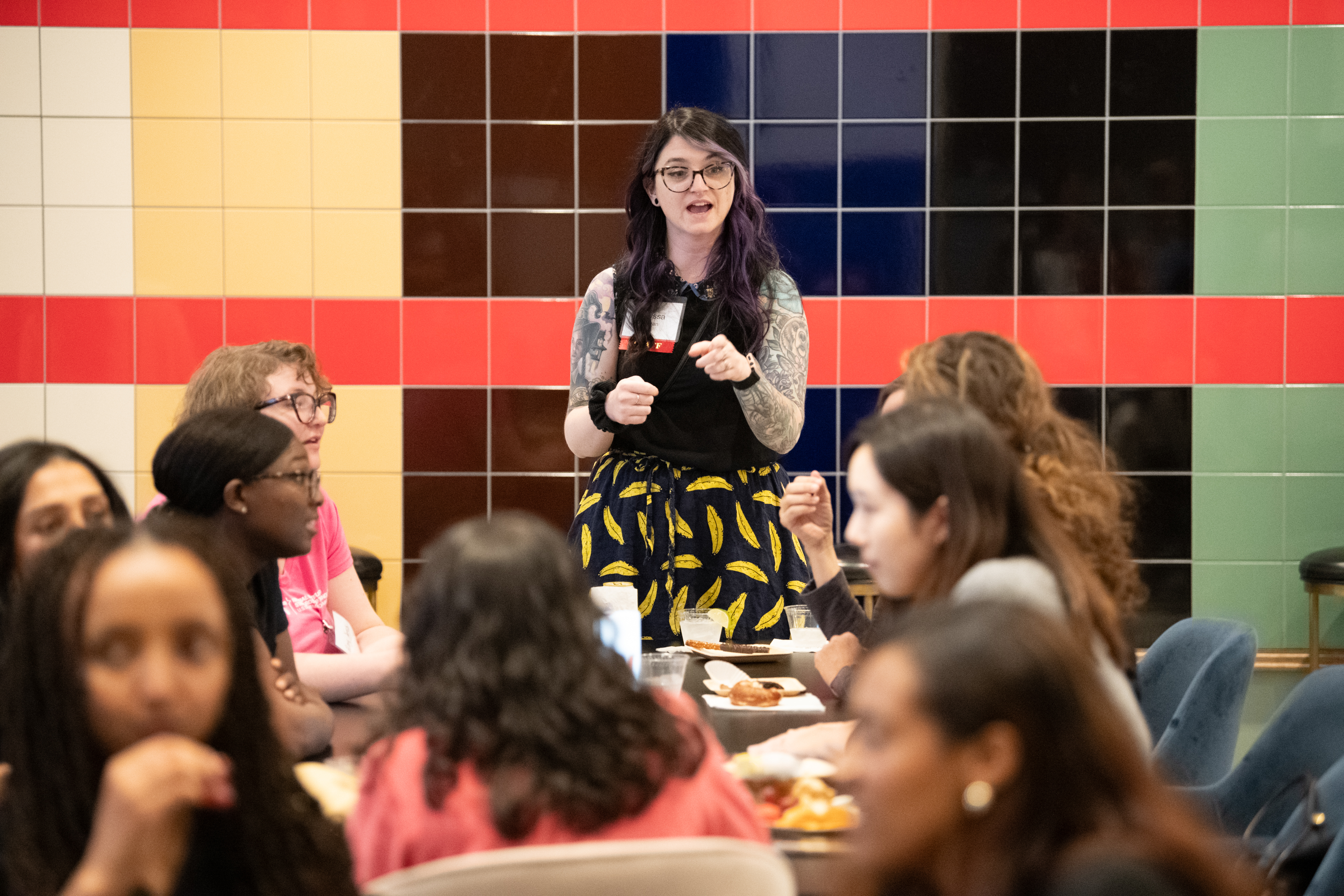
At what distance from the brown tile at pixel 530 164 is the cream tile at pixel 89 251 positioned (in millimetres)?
1352

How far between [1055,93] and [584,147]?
1719 mm

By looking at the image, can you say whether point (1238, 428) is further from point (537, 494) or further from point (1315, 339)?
point (537, 494)

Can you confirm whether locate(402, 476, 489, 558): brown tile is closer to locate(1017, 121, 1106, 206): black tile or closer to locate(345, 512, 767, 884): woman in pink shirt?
locate(1017, 121, 1106, 206): black tile

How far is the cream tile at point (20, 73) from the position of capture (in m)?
4.37

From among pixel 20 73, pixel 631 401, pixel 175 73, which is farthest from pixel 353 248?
pixel 631 401

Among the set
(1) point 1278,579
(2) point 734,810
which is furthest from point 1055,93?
(2) point 734,810

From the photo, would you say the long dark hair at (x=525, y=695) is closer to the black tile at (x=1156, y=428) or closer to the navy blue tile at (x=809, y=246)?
the navy blue tile at (x=809, y=246)

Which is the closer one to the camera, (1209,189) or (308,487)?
(308,487)

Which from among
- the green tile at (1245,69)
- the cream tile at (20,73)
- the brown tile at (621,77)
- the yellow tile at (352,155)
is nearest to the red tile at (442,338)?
the yellow tile at (352,155)

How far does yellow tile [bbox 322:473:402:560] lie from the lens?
4508 millimetres

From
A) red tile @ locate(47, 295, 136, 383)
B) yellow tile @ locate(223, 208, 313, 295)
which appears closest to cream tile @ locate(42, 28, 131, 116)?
yellow tile @ locate(223, 208, 313, 295)

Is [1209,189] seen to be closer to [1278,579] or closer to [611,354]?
[1278,579]

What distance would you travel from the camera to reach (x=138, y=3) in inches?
172

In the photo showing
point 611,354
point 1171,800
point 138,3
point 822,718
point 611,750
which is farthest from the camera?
point 138,3
